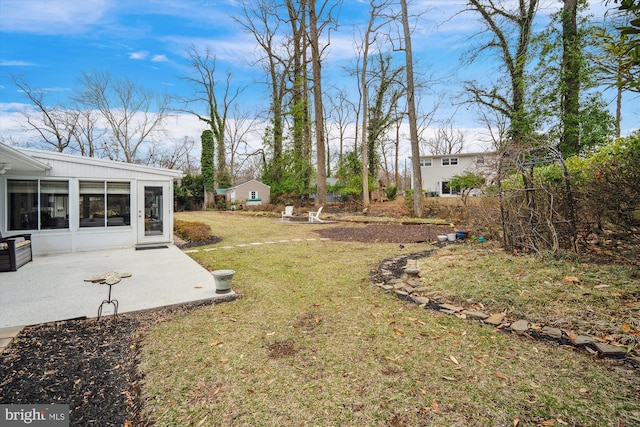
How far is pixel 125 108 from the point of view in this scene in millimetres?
27188

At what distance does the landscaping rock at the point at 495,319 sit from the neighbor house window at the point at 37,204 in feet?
29.7

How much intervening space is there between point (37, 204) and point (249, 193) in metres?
21.9

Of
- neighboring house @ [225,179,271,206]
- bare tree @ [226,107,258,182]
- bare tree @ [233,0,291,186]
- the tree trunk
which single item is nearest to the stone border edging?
the tree trunk

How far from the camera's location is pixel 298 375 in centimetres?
246

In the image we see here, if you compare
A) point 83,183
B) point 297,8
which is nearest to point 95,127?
point 297,8

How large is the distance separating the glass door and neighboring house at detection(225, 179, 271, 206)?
61.2ft

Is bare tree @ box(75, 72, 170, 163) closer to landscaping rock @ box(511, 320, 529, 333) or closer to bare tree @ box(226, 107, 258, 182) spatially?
bare tree @ box(226, 107, 258, 182)

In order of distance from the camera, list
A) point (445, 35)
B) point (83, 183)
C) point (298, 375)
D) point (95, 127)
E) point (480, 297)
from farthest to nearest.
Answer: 1. point (95, 127)
2. point (445, 35)
3. point (83, 183)
4. point (480, 297)
5. point (298, 375)

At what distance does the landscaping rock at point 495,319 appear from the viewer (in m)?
3.27

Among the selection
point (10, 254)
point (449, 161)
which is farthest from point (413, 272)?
point (449, 161)

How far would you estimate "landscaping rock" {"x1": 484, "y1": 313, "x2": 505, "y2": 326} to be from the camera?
3.27 metres

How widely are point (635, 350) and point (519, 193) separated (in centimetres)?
374

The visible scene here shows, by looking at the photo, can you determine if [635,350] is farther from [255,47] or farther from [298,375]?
[255,47]

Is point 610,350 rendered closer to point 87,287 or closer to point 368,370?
point 368,370
